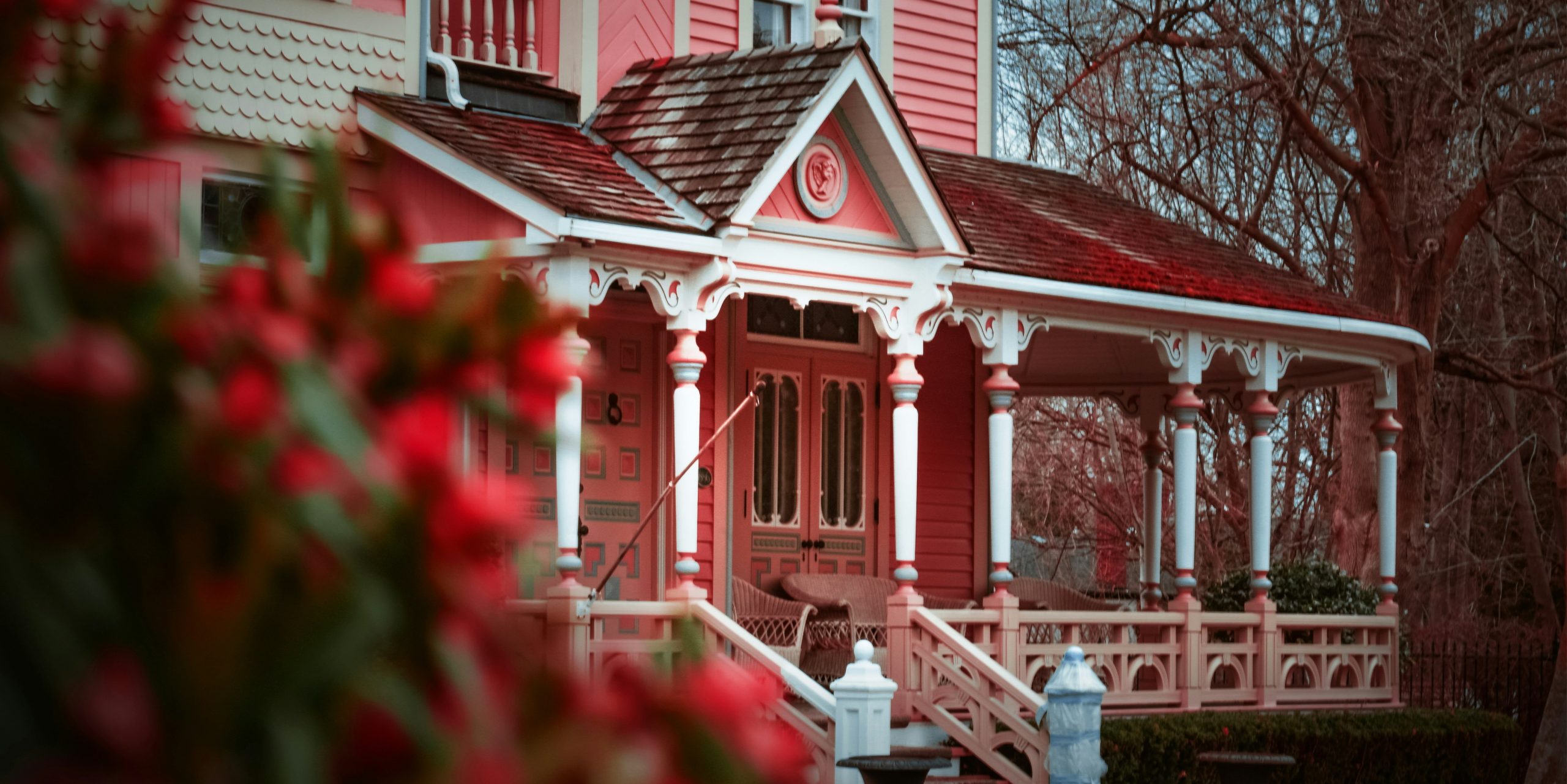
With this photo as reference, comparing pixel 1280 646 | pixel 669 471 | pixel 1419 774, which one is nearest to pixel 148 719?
pixel 669 471

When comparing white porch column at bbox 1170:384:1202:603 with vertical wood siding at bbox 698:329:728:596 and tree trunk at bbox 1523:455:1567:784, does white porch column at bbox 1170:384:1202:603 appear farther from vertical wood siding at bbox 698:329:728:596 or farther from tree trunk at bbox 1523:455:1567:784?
tree trunk at bbox 1523:455:1567:784

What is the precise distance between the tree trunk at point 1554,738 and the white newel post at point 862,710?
33.0ft


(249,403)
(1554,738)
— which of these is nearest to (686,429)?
(1554,738)

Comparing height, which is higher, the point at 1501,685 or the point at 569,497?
the point at 569,497

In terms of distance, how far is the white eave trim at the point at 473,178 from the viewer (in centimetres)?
1224

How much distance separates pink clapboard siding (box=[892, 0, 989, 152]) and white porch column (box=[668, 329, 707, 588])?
535cm

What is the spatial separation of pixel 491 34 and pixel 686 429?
3825 millimetres

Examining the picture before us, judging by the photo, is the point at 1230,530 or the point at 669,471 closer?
the point at 669,471

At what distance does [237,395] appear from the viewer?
107cm

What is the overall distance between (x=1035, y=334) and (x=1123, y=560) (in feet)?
74.2

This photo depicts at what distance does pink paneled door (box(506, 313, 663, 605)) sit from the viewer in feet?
49.1

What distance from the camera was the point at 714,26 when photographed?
53.8 feet

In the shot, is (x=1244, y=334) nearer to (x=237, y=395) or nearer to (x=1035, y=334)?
(x=1035, y=334)

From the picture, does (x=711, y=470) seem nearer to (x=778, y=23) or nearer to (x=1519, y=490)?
(x=778, y=23)
